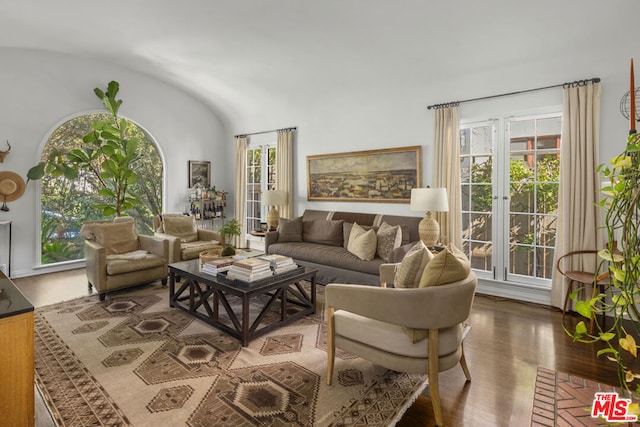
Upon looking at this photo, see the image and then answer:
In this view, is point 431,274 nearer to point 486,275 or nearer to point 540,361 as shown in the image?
point 540,361

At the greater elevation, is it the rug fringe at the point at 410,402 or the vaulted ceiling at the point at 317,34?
the vaulted ceiling at the point at 317,34

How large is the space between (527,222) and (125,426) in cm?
441

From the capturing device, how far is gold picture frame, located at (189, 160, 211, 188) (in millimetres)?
7281

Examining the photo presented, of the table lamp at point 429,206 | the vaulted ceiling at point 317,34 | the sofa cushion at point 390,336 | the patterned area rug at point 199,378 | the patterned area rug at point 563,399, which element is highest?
the vaulted ceiling at point 317,34

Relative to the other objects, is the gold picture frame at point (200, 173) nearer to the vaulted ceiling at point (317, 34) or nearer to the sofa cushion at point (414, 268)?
the vaulted ceiling at point (317, 34)

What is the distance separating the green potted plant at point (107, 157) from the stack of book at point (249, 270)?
362 cm

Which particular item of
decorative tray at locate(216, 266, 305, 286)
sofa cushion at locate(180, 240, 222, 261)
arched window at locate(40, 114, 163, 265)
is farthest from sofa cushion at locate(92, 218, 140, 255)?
decorative tray at locate(216, 266, 305, 286)

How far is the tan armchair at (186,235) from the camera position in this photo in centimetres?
512

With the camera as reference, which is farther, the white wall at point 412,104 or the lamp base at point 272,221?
the lamp base at point 272,221

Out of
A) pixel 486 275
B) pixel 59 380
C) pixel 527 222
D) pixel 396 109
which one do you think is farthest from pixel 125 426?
pixel 396 109

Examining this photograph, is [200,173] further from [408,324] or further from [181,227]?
[408,324]

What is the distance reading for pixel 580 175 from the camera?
372cm

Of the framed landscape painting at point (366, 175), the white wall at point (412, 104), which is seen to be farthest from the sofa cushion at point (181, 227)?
the framed landscape painting at point (366, 175)

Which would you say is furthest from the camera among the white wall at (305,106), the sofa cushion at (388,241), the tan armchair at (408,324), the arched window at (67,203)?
the arched window at (67,203)
